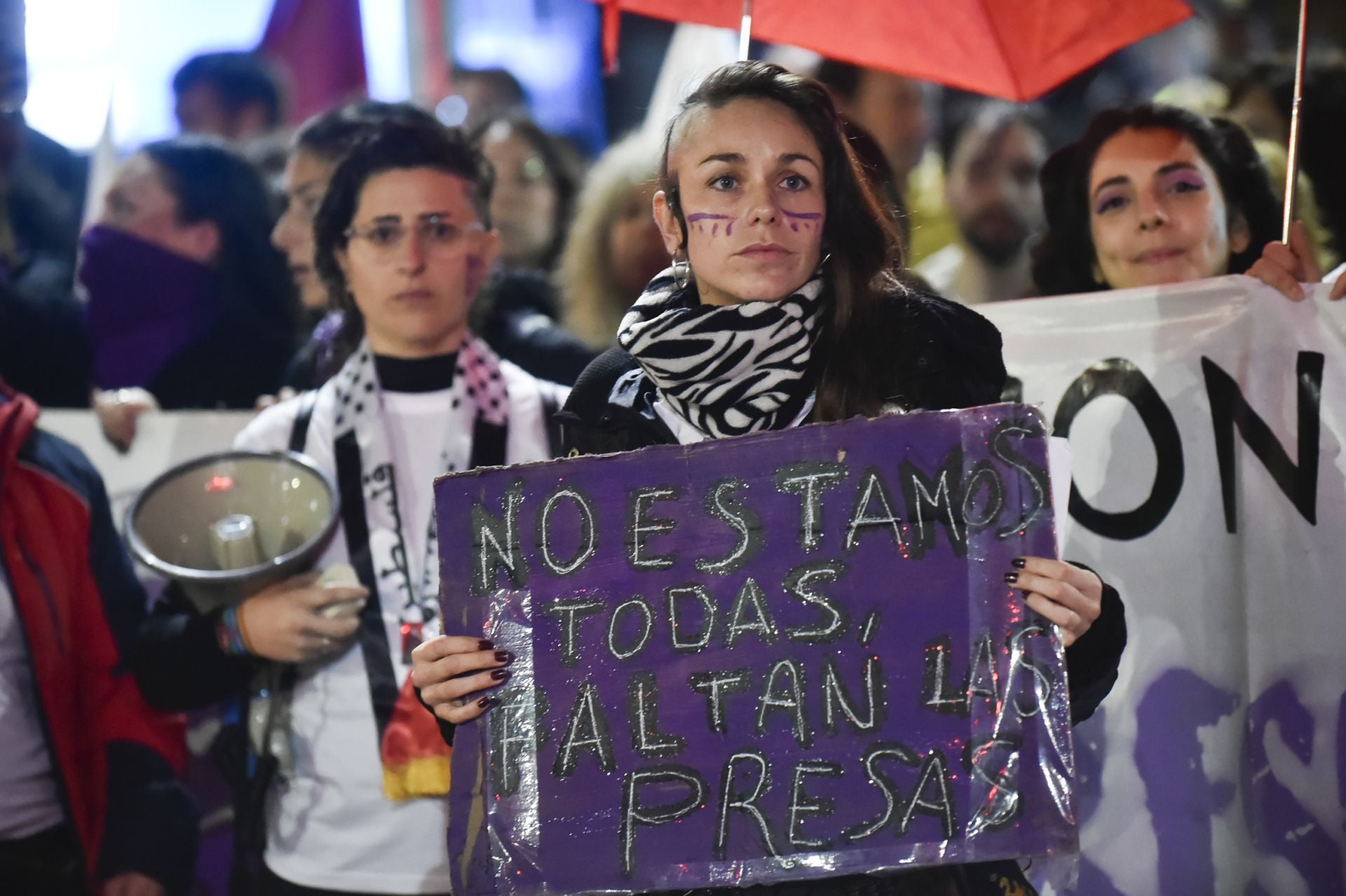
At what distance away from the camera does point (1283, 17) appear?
6539mm

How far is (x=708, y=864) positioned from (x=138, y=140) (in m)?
4.13

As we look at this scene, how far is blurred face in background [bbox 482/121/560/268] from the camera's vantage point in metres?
4.33

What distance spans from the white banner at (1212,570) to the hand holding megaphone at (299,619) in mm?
1563

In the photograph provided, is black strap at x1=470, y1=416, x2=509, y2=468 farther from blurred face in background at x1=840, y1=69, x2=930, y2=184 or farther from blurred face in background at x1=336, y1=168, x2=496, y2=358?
blurred face in background at x1=840, y1=69, x2=930, y2=184

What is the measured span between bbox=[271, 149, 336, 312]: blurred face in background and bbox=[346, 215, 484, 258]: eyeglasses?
524 mm

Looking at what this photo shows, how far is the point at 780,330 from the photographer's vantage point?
6.68ft

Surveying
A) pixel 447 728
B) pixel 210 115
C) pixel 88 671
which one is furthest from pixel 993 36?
pixel 210 115

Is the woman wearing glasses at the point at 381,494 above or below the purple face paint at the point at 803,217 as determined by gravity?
below

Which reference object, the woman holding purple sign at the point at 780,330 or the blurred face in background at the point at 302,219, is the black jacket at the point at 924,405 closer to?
the woman holding purple sign at the point at 780,330

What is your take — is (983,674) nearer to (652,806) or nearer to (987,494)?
(987,494)

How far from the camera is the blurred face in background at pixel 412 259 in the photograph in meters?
3.28

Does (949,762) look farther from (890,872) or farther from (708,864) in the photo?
(708,864)

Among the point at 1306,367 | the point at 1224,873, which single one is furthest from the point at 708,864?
the point at 1306,367

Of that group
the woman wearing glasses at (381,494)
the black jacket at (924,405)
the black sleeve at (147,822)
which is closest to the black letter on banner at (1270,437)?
the black jacket at (924,405)
